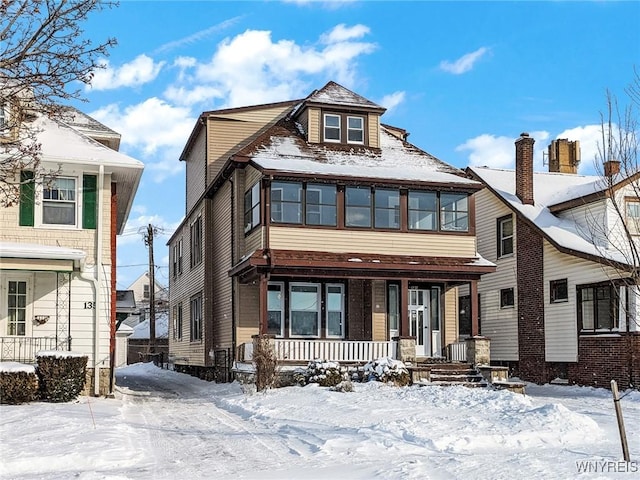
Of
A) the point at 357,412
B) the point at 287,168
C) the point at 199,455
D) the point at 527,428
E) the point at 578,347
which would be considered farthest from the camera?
the point at 578,347

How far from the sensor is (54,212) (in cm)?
1956

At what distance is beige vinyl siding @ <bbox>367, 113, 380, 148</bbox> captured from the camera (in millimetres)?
26672

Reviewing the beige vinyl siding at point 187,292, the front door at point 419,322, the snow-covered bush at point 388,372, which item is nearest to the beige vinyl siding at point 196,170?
the beige vinyl siding at point 187,292

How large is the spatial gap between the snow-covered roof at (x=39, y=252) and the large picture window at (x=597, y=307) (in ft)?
50.3

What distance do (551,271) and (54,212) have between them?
52.8 ft

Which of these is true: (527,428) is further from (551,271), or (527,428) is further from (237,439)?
(551,271)

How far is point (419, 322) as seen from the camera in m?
25.5

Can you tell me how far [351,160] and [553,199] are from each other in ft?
28.2

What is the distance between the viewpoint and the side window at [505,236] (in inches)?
1141

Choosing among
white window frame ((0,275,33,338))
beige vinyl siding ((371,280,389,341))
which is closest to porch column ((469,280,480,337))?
beige vinyl siding ((371,280,389,341))

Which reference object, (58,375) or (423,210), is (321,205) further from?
(58,375)

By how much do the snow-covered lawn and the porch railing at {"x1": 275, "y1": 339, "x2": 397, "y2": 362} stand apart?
13.8ft

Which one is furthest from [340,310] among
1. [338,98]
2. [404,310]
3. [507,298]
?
[507,298]

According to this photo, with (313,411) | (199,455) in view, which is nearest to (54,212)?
(313,411)
